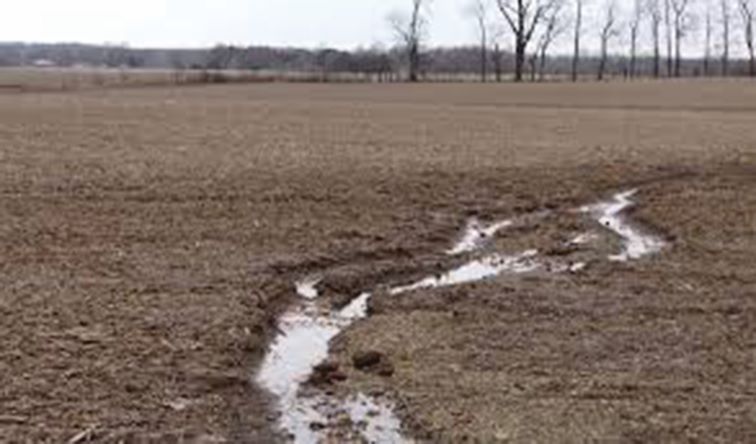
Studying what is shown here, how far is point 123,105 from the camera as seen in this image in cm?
6309

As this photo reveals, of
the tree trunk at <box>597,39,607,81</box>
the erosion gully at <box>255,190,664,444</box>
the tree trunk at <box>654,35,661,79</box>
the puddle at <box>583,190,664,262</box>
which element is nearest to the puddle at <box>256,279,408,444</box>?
the erosion gully at <box>255,190,664,444</box>

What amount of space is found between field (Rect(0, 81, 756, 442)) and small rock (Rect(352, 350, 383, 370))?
11cm

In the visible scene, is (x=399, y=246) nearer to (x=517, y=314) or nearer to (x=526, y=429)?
(x=517, y=314)

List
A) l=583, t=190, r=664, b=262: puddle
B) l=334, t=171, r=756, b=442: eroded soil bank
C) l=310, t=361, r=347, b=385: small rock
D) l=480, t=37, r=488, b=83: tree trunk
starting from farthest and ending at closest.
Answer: l=480, t=37, r=488, b=83: tree trunk → l=583, t=190, r=664, b=262: puddle → l=310, t=361, r=347, b=385: small rock → l=334, t=171, r=756, b=442: eroded soil bank

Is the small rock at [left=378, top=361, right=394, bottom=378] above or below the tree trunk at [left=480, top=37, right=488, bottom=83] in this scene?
below

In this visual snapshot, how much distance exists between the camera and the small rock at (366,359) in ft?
37.9

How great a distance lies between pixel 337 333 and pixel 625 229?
9.32 metres

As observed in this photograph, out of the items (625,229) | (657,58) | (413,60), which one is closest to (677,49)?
(657,58)

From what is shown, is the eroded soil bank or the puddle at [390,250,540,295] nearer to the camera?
the eroded soil bank

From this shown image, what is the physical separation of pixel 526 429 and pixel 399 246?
30.9 feet

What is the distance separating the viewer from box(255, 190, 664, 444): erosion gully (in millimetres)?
9906

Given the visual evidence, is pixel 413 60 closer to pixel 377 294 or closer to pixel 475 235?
pixel 475 235

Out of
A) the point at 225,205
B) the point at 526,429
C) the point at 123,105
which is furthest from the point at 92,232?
the point at 123,105

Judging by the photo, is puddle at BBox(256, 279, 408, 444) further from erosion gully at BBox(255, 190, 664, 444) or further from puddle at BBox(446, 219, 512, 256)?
puddle at BBox(446, 219, 512, 256)
